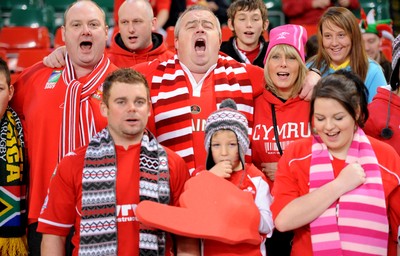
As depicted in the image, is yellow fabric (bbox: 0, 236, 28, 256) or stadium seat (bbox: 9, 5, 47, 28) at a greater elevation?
stadium seat (bbox: 9, 5, 47, 28)

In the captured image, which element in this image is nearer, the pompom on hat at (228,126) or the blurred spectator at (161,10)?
the pompom on hat at (228,126)

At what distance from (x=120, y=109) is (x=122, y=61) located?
1546mm

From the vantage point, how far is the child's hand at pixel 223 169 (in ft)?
11.2

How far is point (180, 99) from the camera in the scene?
13.1ft

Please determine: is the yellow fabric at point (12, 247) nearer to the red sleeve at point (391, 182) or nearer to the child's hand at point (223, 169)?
the child's hand at point (223, 169)

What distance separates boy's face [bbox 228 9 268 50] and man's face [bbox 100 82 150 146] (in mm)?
1562

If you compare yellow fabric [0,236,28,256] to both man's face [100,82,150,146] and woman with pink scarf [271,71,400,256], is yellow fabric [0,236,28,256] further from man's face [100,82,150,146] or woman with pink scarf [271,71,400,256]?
woman with pink scarf [271,71,400,256]

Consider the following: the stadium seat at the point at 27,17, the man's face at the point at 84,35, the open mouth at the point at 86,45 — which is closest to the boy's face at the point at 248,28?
the man's face at the point at 84,35

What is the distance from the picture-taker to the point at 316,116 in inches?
128

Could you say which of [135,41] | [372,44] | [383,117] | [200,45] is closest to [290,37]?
[200,45]

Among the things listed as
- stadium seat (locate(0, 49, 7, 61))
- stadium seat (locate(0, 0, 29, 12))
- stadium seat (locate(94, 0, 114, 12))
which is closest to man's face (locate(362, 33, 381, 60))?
stadium seat (locate(0, 49, 7, 61))

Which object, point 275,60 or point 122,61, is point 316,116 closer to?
point 275,60

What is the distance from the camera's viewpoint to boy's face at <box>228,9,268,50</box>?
4910 millimetres

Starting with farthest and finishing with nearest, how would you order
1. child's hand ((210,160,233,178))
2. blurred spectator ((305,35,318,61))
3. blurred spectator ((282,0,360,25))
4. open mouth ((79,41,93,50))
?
blurred spectator ((282,0,360,25)) → blurred spectator ((305,35,318,61)) → open mouth ((79,41,93,50)) → child's hand ((210,160,233,178))
